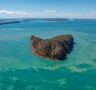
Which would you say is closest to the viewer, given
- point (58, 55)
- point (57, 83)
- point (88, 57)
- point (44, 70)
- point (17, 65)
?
point (57, 83)

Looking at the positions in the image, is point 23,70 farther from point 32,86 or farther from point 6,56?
point 6,56

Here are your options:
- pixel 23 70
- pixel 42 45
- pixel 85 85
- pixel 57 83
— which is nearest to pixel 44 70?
pixel 23 70

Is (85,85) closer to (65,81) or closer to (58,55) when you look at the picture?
(65,81)

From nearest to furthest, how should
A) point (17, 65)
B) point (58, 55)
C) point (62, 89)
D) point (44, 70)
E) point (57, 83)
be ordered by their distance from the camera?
point (62, 89), point (57, 83), point (44, 70), point (17, 65), point (58, 55)

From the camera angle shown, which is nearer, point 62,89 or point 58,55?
point 62,89

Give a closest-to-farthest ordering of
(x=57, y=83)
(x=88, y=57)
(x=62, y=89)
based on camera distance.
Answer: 1. (x=62, y=89)
2. (x=57, y=83)
3. (x=88, y=57)

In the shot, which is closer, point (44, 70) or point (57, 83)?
point (57, 83)

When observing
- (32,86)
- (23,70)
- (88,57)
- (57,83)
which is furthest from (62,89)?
(88,57)

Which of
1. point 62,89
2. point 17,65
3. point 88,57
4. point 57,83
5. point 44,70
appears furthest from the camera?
point 88,57
